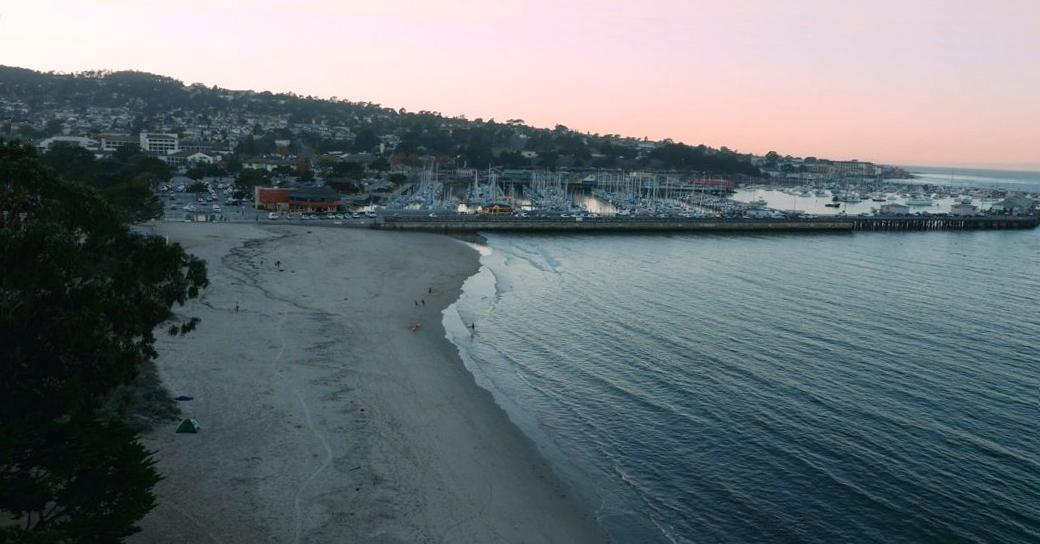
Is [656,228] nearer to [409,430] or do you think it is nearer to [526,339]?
[526,339]

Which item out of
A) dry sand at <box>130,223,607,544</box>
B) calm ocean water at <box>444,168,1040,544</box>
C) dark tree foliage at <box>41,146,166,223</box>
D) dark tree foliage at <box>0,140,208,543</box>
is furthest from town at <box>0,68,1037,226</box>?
dark tree foliage at <box>0,140,208,543</box>

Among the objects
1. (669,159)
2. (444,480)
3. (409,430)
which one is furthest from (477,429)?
(669,159)

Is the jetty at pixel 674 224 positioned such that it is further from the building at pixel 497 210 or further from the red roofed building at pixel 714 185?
the red roofed building at pixel 714 185

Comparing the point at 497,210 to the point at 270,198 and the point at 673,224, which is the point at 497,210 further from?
the point at 270,198

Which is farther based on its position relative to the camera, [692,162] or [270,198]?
[692,162]

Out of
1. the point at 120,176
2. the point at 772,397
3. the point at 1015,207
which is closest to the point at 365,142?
the point at 120,176

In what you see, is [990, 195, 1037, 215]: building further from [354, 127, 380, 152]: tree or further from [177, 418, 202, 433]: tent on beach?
[177, 418, 202, 433]: tent on beach
